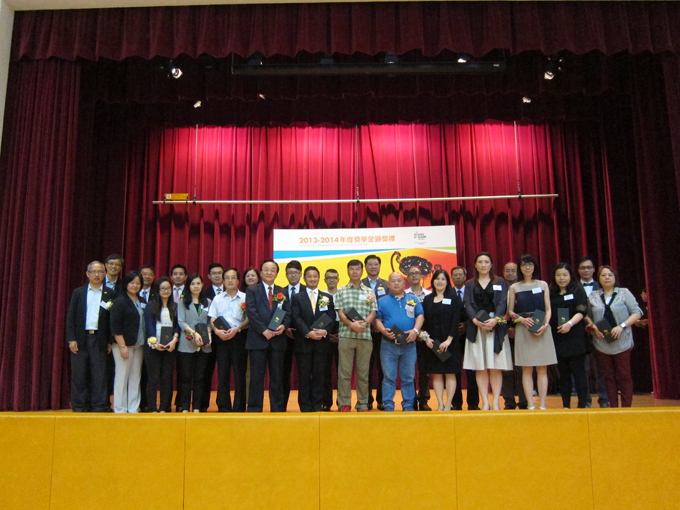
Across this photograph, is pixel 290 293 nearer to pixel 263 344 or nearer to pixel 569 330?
pixel 263 344

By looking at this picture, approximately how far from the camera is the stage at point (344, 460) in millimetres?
2717

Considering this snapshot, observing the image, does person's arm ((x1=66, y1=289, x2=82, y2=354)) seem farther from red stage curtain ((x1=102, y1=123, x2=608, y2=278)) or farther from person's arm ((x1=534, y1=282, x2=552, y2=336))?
person's arm ((x1=534, y1=282, x2=552, y2=336))

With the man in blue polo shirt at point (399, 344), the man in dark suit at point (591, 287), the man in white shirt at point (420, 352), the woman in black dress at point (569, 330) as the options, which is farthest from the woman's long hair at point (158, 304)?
the man in dark suit at point (591, 287)

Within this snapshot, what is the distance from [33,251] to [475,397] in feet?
13.3

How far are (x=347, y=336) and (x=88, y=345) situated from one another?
6.82 feet

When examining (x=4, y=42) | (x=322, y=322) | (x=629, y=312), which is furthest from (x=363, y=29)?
(x=629, y=312)

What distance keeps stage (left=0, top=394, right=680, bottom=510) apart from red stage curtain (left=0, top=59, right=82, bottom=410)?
170cm

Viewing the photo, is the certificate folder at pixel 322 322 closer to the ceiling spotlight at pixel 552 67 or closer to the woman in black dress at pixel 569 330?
the woman in black dress at pixel 569 330

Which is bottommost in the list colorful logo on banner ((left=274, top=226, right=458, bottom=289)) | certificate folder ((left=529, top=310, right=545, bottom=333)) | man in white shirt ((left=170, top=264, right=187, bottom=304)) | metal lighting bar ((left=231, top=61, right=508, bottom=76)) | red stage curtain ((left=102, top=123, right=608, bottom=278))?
certificate folder ((left=529, top=310, right=545, bottom=333))

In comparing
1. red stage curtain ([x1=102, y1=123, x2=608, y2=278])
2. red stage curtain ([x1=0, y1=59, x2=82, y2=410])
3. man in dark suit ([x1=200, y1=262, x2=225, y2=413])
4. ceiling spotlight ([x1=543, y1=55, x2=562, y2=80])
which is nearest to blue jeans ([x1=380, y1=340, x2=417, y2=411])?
man in dark suit ([x1=200, y1=262, x2=225, y2=413])

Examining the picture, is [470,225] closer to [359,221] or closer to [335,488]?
[359,221]

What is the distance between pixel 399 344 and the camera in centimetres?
407

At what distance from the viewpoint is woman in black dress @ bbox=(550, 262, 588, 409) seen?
160 inches

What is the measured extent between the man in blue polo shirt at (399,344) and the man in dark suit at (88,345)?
86.8 inches
